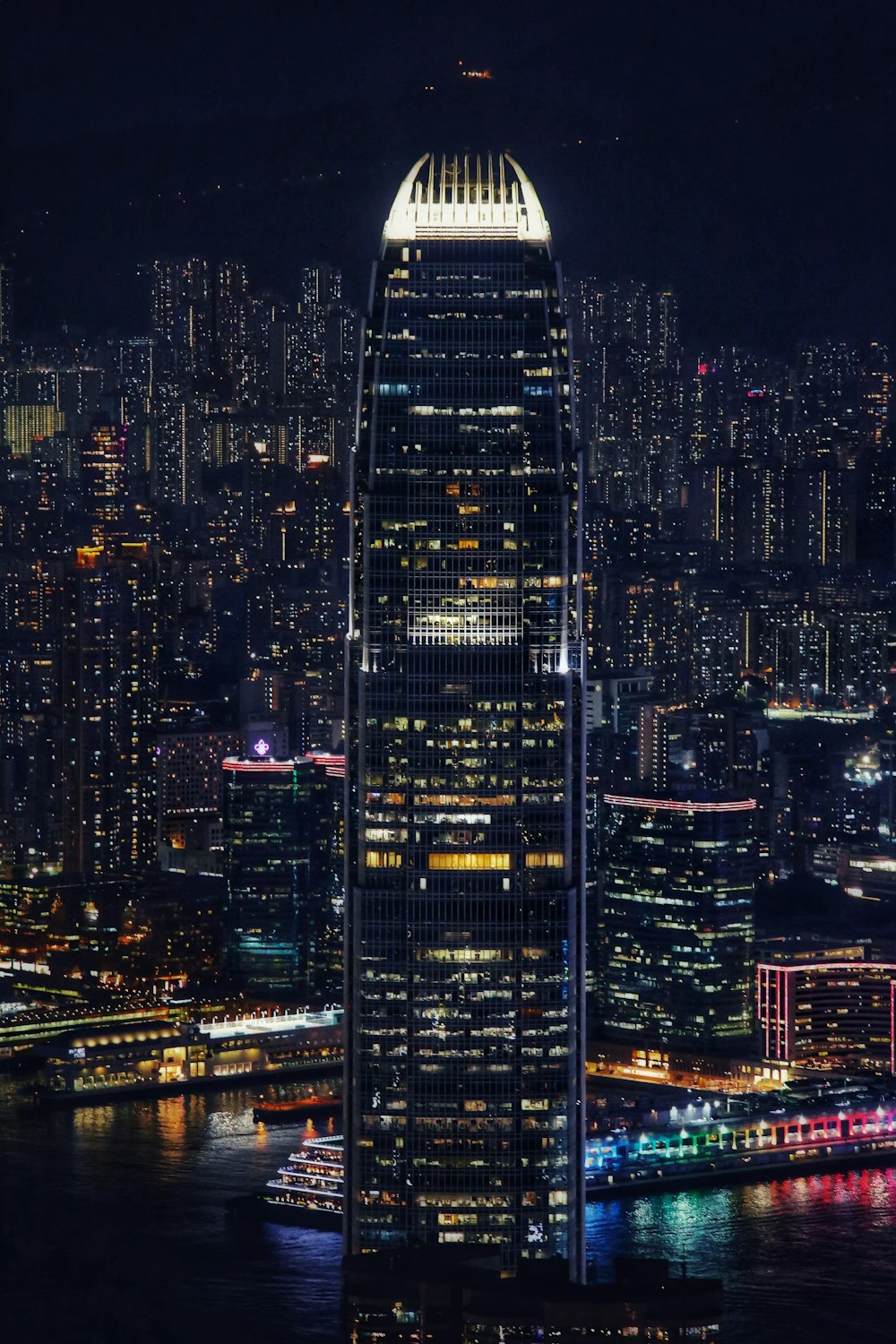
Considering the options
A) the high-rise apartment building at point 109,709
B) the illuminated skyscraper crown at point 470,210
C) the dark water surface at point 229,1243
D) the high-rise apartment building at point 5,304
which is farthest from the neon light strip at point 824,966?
the illuminated skyscraper crown at point 470,210

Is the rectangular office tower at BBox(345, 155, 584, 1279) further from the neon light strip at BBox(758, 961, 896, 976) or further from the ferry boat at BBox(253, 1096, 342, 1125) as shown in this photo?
the neon light strip at BBox(758, 961, 896, 976)

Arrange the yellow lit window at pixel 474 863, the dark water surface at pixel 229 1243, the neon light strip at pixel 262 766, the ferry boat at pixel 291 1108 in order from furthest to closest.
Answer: the neon light strip at pixel 262 766 → the ferry boat at pixel 291 1108 → the yellow lit window at pixel 474 863 → the dark water surface at pixel 229 1243

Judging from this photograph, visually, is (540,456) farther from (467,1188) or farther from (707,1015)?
(707,1015)

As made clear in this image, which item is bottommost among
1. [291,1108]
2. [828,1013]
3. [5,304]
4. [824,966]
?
[291,1108]

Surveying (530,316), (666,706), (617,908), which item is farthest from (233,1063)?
(530,316)

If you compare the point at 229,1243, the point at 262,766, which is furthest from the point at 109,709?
the point at 229,1243

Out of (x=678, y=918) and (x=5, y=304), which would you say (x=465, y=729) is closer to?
(x=5, y=304)

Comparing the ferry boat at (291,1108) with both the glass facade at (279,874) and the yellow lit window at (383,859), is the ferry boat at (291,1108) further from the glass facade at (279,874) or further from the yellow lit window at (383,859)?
the yellow lit window at (383,859)
